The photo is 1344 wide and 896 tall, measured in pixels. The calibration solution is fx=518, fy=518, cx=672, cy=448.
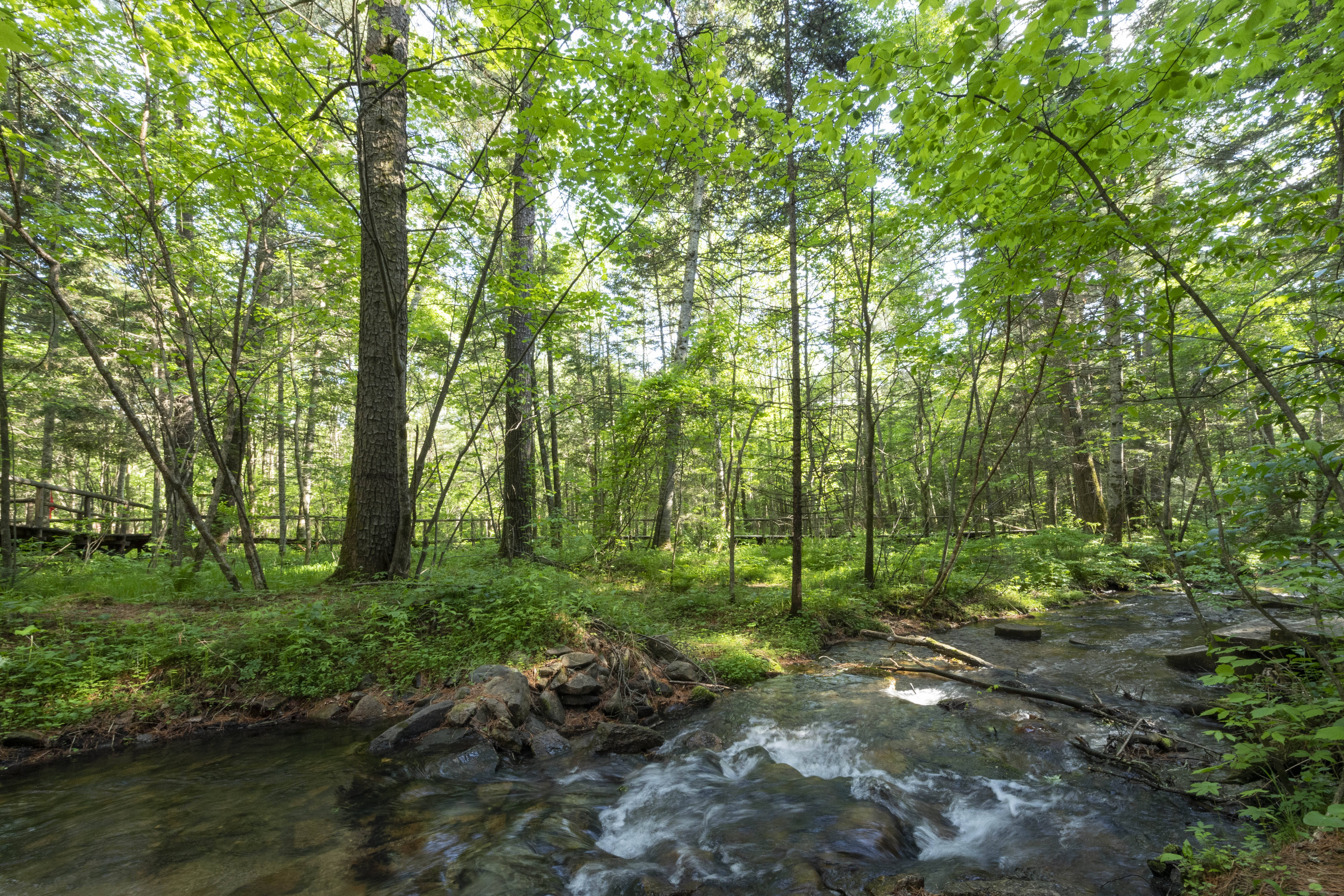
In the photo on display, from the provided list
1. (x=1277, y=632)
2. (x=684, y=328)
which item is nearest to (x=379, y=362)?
(x=684, y=328)

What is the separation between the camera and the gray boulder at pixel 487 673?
5434mm

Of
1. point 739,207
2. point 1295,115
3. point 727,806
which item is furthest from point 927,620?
point 1295,115

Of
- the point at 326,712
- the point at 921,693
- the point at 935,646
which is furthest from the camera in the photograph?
the point at 935,646

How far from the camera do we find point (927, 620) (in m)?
9.27

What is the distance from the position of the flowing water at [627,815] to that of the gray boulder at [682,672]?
0.84m

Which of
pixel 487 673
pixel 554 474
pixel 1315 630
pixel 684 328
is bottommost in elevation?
pixel 487 673

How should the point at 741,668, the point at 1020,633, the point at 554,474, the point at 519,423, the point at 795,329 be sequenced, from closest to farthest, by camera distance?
the point at 741,668 < the point at 795,329 < the point at 1020,633 < the point at 519,423 < the point at 554,474

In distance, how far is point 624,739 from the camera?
5.14m

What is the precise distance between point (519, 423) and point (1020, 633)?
8712 millimetres

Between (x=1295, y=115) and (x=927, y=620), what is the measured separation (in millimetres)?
11537

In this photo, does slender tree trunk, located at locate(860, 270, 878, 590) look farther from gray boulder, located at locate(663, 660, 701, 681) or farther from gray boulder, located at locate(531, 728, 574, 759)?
gray boulder, located at locate(531, 728, 574, 759)

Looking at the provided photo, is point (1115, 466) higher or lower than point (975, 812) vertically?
higher

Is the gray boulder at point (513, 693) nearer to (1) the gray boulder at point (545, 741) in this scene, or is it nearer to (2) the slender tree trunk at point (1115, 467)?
(1) the gray boulder at point (545, 741)

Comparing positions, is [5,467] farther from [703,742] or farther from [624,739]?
[703,742]
